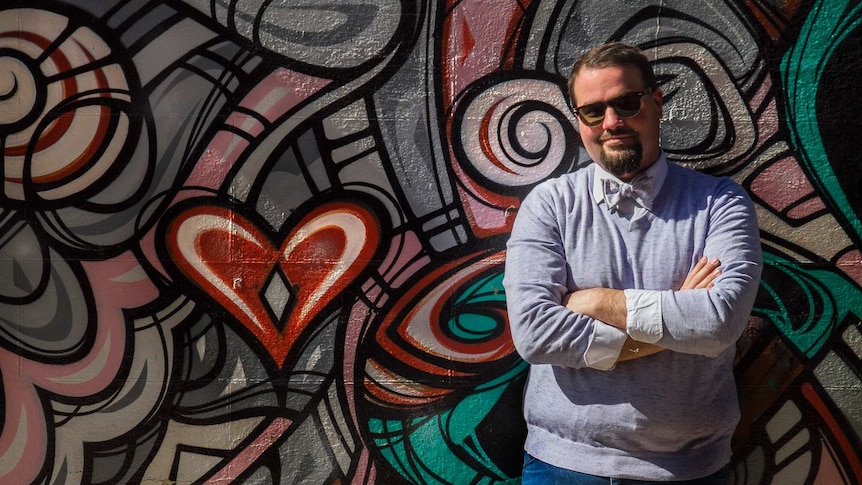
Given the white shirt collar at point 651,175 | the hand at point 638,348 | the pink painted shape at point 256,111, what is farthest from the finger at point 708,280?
the pink painted shape at point 256,111

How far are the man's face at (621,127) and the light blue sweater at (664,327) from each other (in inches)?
5.6

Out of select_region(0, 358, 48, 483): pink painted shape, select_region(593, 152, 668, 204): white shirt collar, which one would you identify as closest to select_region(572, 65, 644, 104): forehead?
select_region(593, 152, 668, 204): white shirt collar

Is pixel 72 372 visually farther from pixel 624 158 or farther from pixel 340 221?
pixel 624 158

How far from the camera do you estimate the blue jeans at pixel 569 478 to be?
2369 millimetres

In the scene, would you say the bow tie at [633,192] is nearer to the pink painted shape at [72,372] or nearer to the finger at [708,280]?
the finger at [708,280]

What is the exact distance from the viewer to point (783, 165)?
3076mm

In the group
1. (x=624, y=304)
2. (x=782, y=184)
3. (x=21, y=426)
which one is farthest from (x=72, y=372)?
(x=782, y=184)

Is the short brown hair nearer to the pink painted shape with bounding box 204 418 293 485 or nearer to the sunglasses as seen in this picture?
the sunglasses

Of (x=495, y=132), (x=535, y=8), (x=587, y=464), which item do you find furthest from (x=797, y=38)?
(x=587, y=464)

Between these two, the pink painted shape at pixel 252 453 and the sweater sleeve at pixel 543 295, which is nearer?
the sweater sleeve at pixel 543 295

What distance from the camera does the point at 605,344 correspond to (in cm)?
232

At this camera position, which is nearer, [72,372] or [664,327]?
[664,327]

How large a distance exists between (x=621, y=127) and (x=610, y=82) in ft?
0.54

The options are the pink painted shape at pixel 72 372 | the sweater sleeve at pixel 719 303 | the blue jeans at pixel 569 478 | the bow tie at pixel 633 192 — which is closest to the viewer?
the sweater sleeve at pixel 719 303
